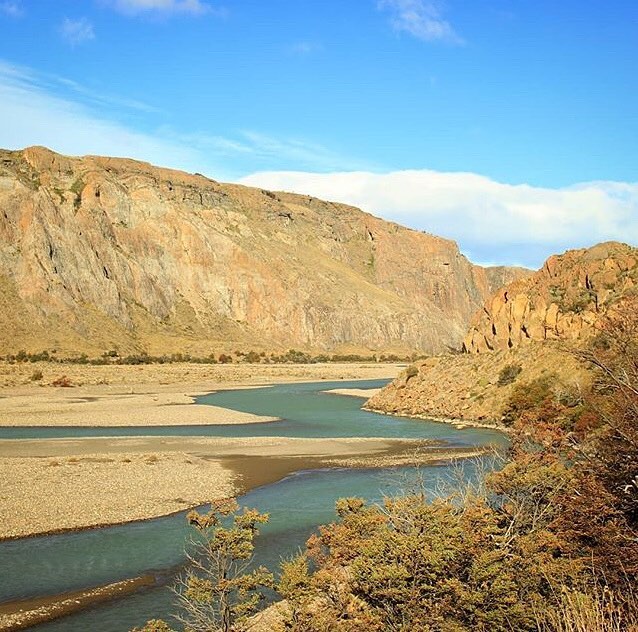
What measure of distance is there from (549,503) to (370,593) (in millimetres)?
3978

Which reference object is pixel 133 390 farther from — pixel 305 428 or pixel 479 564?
pixel 479 564

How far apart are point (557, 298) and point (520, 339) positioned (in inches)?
142

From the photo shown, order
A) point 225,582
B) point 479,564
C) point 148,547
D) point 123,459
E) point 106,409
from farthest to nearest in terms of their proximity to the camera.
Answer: point 106,409 < point 123,459 < point 148,547 < point 225,582 < point 479,564

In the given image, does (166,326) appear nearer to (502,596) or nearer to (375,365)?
(375,365)

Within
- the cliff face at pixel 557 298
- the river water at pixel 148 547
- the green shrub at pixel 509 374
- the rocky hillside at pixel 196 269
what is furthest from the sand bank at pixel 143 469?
the rocky hillside at pixel 196 269

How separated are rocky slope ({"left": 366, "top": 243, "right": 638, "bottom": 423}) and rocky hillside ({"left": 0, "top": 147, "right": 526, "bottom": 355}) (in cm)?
4937

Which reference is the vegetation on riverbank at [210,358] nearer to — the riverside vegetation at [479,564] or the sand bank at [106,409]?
the sand bank at [106,409]

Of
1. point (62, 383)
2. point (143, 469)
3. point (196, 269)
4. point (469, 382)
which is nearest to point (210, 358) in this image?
point (196, 269)

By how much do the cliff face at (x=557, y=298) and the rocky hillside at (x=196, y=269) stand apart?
2043 inches

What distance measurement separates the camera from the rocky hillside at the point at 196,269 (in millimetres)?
89750

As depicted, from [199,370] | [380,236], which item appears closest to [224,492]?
[199,370]

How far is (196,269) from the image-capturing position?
116 metres

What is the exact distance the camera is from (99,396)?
5200 cm

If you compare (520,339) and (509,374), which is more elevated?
(520,339)
